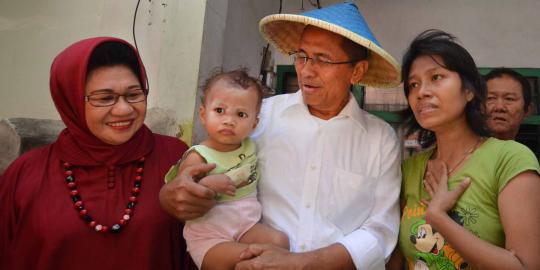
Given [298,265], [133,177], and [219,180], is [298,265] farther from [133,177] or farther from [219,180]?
[133,177]

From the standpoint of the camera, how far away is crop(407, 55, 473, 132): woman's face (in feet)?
6.55

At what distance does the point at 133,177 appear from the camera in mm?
2127

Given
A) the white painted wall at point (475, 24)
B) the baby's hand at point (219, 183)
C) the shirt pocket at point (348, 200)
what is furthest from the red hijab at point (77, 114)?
the white painted wall at point (475, 24)

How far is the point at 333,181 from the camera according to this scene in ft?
6.95

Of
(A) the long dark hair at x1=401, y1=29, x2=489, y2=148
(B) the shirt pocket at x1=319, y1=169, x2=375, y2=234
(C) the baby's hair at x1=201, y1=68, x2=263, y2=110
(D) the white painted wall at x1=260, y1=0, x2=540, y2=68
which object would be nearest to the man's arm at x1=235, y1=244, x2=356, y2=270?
(B) the shirt pocket at x1=319, y1=169, x2=375, y2=234

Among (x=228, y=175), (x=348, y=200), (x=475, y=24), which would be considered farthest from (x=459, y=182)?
(x=475, y=24)

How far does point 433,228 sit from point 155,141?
4.83 ft

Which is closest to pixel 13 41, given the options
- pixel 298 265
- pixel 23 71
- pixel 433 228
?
pixel 23 71

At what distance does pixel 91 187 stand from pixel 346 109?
4.39 feet

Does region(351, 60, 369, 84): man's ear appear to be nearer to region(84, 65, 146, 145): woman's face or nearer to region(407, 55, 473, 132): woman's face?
region(407, 55, 473, 132): woman's face

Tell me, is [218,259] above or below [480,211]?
below

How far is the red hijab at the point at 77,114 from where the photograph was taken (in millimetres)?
1969

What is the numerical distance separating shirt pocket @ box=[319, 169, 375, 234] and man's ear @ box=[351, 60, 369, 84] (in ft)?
1.82

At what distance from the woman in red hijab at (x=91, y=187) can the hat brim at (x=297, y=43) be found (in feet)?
2.66
